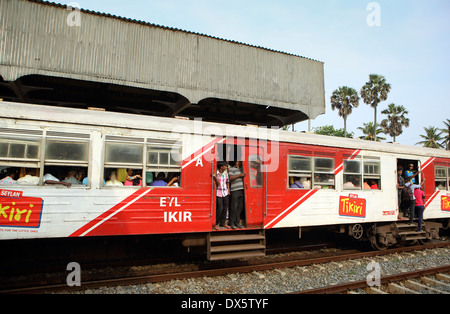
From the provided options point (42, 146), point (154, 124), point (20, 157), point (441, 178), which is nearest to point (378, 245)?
point (441, 178)

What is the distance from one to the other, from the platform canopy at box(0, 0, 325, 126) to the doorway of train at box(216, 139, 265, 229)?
6.05m

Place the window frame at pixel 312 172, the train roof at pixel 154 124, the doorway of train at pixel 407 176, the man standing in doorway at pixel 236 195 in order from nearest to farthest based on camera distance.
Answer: the train roof at pixel 154 124 < the man standing in doorway at pixel 236 195 < the window frame at pixel 312 172 < the doorway of train at pixel 407 176

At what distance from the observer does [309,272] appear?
6.80 meters

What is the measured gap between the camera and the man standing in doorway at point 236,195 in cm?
684

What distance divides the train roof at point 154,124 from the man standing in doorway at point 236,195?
874mm

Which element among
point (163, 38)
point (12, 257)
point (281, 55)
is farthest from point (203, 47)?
point (12, 257)

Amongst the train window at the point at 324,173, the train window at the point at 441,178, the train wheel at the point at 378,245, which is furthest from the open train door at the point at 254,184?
the train window at the point at 441,178

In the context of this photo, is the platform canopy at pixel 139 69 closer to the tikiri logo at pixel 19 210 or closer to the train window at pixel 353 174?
the train window at pixel 353 174

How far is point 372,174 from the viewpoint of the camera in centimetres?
871

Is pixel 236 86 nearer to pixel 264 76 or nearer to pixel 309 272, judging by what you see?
pixel 264 76

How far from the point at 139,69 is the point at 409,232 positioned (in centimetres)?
1123

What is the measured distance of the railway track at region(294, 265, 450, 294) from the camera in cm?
555

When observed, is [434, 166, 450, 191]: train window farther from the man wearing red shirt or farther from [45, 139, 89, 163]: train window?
[45, 139, 89, 163]: train window
